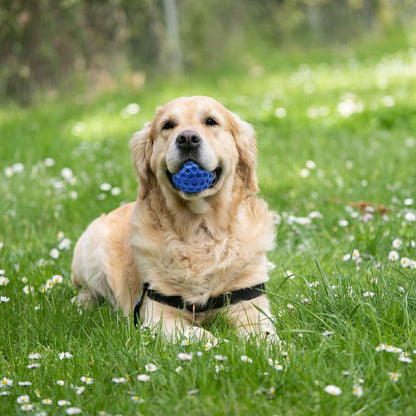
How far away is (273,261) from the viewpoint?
4.11 meters

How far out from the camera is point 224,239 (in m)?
3.39

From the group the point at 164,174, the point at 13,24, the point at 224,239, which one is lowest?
the point at 224,239

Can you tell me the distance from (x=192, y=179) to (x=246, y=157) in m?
0.54

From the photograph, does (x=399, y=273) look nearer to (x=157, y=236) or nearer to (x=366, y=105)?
(x=157, y=236)

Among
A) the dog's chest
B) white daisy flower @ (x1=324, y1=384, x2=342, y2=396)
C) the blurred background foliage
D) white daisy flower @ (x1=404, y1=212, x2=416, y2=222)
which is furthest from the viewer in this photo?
the blurred background foliage

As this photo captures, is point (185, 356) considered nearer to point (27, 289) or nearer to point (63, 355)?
point (63, 355)

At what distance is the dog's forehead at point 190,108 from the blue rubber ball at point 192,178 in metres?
0.36

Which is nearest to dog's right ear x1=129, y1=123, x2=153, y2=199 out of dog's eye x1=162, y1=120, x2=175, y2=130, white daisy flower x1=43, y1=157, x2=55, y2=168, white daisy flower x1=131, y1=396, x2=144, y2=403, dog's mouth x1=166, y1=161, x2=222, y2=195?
dog's eye x1=162, y1=120, x2=175, y2=130

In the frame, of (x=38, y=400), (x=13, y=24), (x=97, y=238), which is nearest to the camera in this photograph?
(x=38, y=400)

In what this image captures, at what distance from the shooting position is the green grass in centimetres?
227

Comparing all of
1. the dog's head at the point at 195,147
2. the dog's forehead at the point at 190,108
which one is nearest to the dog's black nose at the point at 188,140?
the dog's head at the point at 195,147

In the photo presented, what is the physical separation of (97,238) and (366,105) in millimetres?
5453

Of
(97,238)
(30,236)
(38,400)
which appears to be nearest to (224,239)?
(97,238)

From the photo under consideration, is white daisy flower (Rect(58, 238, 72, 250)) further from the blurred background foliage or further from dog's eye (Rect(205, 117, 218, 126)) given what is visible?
the blurred background foliage
